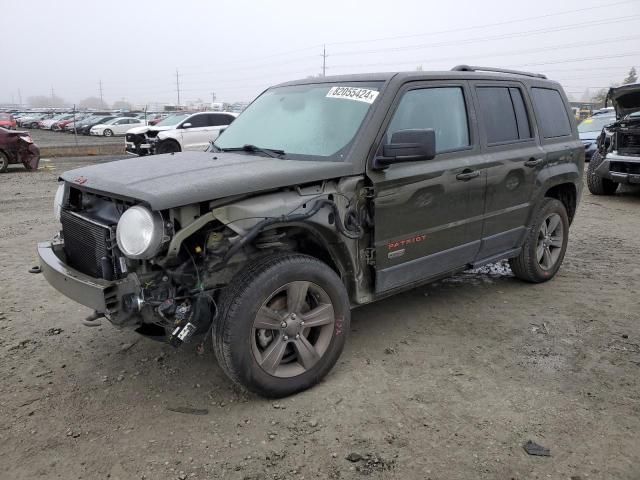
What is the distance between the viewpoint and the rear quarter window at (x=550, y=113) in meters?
4.94

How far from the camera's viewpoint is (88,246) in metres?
3.16

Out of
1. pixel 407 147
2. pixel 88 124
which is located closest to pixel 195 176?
pixel 407 147

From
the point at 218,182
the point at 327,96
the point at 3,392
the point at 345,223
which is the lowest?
the point at 3,392

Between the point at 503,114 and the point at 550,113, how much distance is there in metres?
0.88

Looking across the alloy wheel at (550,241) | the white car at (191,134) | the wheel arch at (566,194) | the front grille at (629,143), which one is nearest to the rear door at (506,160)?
the alloy wheel at (550,241)

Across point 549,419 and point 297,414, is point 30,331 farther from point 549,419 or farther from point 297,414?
point 549,419

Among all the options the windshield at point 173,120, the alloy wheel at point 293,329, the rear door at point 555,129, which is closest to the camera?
the alloy wheel at point 293,329

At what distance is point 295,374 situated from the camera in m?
3.20

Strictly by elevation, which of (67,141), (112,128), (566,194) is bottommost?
(67,141)

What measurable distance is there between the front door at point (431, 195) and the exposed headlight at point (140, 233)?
56.2 inches

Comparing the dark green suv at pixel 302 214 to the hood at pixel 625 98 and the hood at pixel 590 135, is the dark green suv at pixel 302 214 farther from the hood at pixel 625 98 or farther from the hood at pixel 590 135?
the hood at pixel 590 135

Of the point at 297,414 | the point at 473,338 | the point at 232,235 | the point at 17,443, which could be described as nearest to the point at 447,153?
the point at 473,338

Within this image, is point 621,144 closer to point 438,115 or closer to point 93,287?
point 438,115

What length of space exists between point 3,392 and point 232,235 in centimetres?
180
